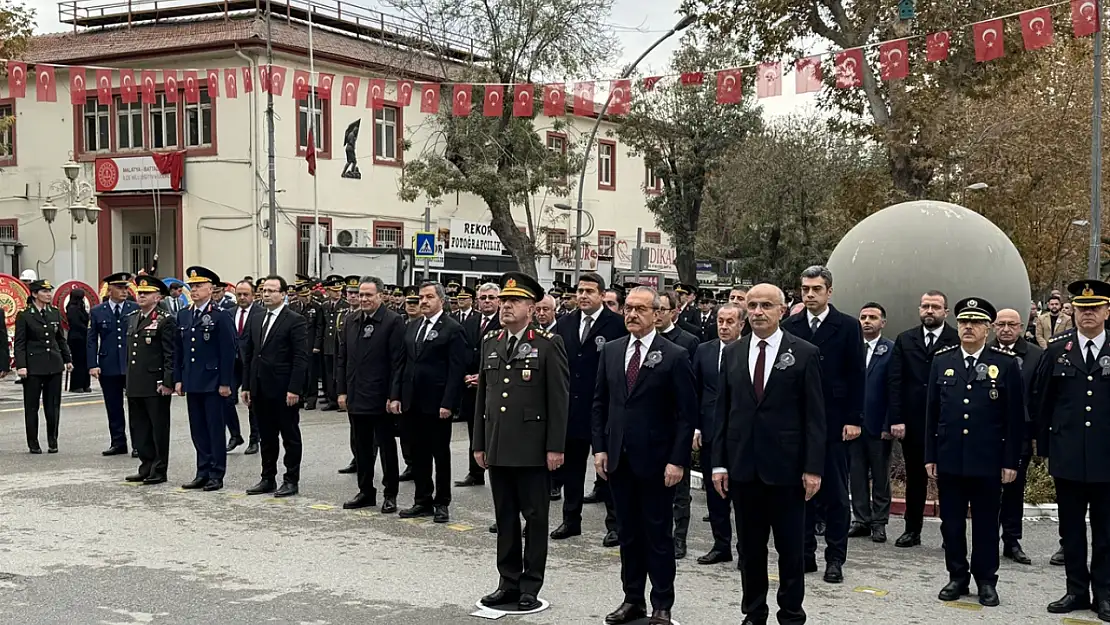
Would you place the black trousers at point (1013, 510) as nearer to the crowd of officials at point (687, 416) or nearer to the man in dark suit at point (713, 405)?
the crowd of officials at point (687, 416)

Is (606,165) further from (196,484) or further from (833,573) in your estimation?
(833,573)

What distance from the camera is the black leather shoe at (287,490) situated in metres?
11.3

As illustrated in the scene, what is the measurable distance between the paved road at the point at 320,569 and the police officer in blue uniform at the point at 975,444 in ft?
0.98

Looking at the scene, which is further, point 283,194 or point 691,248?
point 691,248

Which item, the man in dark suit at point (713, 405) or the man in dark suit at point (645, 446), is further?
the man in dark suit at point (713, 405)

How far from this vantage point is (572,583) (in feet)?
26.5

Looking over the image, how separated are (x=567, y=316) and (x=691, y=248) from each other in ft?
99.1

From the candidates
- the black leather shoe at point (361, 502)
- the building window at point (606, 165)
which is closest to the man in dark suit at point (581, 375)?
the black leather shoe at point (361, 502)

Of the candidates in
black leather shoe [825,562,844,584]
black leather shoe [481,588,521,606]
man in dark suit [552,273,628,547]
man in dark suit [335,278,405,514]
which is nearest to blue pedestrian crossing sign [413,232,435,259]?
man in dark suit [335,278,405,514]

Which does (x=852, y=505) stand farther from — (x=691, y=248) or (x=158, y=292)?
(x=691, y=248)

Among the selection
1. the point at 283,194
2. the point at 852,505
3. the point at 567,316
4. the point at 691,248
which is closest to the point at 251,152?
the point at 283,194

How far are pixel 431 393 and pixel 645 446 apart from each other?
12.3ft

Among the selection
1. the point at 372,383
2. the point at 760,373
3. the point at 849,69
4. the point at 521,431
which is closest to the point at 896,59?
the point at 849,69

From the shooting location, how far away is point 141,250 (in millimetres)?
36094
